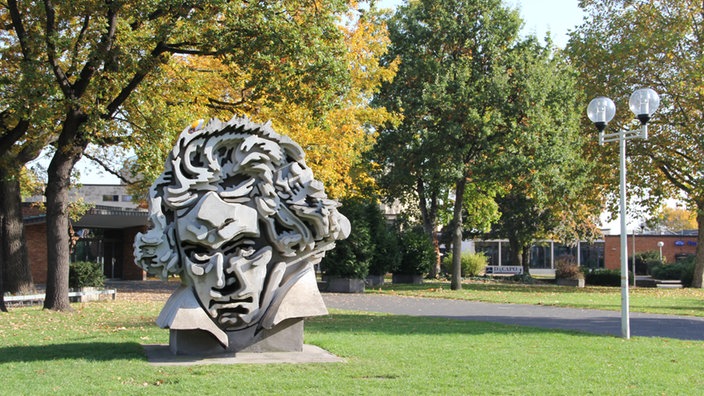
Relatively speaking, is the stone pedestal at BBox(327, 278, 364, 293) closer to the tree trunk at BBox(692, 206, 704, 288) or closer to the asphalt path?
the asphalt path

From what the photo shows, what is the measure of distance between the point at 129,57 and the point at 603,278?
103 feet

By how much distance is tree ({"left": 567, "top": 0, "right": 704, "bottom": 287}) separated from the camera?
113 feet

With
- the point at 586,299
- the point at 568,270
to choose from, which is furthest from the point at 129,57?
the point at 568,270

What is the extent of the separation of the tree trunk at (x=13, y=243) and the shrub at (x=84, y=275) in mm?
1379

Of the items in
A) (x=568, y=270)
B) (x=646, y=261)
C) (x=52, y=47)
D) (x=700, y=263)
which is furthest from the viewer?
(x=646, y=261)

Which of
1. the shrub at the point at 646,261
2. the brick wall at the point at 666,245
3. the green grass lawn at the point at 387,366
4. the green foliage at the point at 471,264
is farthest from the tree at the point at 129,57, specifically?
the brick wall at the point at 666,245

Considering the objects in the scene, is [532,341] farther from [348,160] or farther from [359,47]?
[359,47]

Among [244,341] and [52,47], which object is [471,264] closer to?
[52,47]

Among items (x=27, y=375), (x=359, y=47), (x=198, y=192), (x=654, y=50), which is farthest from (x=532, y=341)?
(x=654, y=50)

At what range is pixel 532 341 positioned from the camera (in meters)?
14.1

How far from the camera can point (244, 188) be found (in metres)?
11.8

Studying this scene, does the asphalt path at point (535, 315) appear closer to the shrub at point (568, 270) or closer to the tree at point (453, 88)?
the tree at point (453, 88)

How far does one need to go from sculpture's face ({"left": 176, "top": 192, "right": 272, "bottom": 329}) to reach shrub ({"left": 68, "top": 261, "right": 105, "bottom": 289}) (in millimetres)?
16138

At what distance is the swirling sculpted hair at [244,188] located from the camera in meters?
11.3
